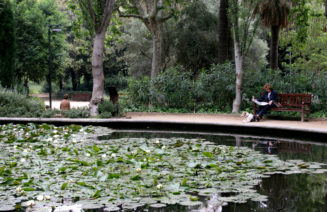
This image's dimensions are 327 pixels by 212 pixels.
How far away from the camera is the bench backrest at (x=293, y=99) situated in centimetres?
1301

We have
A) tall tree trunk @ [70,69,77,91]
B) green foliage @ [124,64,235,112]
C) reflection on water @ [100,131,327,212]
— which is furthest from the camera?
tall tree trunk @ [70,69,77,91]

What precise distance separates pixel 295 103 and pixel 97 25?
24.4ft

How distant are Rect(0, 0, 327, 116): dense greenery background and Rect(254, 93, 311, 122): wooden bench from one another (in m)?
1.07

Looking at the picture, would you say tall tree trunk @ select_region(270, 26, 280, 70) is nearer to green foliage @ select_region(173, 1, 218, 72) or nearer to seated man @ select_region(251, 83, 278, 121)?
green foliage @ select_region(173, 1, 218, 72)

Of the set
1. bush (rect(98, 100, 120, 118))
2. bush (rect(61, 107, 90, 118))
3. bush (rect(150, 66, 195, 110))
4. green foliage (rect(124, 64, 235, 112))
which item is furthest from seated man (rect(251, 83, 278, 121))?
bush (rect(61, 107, 90, 118))

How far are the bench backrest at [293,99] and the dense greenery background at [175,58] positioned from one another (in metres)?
1.08

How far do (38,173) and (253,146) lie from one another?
4468 mm

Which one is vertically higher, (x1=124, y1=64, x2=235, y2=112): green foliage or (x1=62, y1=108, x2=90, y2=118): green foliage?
(x1=124, y1=64, x2=235, y2=112): green foliage

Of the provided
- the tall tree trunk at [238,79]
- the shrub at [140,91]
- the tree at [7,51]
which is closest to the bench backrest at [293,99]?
the tall tree trunk at [238,79]

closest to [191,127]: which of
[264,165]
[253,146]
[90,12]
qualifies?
[253,146]

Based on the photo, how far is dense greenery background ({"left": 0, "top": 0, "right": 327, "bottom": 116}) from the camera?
15.4m

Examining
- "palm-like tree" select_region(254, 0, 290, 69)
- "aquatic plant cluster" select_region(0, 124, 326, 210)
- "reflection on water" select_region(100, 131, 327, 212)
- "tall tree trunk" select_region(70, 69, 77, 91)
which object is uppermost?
"palm-like tree" select_region(254, 0, 290, 69)

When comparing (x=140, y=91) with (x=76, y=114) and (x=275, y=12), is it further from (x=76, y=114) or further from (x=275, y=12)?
(x=275, y=12)

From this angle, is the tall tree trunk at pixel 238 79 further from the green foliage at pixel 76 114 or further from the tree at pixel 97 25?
the green foliage at pixel 76 114
